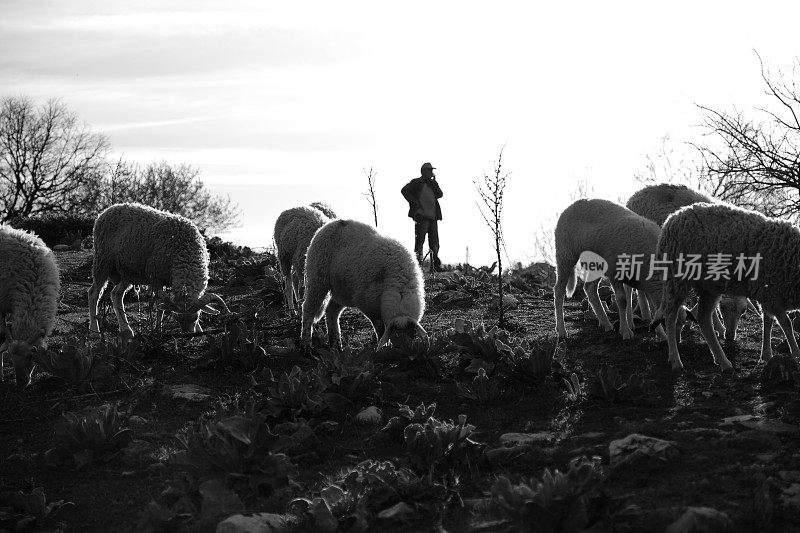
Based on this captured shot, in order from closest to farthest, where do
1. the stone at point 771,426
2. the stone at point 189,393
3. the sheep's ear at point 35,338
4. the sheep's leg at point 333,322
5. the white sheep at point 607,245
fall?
the stone at point 771,426, the stone at point 189,393, the sheep's ear at point 35,338, the white sheep at point 607,245, the sheep's leg at point 333,322

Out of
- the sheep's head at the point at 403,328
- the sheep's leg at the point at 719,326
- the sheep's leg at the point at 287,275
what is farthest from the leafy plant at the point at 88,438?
the sheep's leg at the point at 719,326

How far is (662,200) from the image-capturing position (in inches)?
435

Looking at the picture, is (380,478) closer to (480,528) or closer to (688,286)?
(480,528)

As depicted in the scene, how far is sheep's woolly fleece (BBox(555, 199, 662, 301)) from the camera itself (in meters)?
9.42

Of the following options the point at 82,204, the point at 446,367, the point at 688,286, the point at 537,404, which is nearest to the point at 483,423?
the point at 537,404

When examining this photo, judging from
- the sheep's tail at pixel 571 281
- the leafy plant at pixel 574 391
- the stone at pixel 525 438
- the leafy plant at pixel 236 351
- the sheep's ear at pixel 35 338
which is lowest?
the stone at pixel 525 438

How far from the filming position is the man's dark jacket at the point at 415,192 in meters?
18.0

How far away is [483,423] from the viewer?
22.7 ft

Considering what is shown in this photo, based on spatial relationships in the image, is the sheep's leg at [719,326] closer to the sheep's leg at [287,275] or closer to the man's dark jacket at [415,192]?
the sheep's leg at [287,275]

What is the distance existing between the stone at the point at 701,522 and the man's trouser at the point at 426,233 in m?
13.4

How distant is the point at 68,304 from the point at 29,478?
8.46 meters

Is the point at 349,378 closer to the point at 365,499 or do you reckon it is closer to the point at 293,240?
the point at 365,499

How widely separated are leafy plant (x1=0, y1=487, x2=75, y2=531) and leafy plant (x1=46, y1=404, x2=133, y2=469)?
69 cm

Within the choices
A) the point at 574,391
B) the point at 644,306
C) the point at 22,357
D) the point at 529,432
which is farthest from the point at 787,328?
the point at 22,357
